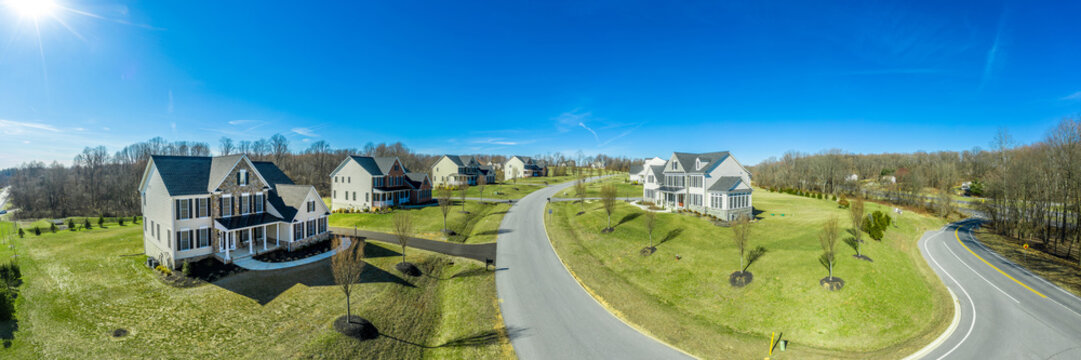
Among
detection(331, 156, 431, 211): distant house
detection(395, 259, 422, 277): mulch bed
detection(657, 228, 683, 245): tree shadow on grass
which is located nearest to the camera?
detection(395, 259, 422, 277): mulch bed

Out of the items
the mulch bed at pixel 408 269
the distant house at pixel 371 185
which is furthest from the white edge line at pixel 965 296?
the distant house at pixel 371 185

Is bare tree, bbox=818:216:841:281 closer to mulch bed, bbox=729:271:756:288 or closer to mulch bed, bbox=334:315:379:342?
mulch bed, bbox=729:271:756:288

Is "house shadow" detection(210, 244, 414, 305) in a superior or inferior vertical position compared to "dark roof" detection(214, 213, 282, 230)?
inferior

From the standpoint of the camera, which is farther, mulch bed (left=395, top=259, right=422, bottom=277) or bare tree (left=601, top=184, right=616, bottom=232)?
bare tree (left=601, top=184, right=616, bottom=232)

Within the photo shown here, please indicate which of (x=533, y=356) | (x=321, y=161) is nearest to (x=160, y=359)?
(x=533, y=356)

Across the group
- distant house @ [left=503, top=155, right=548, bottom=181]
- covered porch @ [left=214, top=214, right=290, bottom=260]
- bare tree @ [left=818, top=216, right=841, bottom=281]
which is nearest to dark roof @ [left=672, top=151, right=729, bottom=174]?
bare tree @ [left=818, top=216, right=841, bottom=281]

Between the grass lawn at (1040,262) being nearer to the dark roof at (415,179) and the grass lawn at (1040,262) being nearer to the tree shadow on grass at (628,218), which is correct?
the tree shadow on grass at (628,218)

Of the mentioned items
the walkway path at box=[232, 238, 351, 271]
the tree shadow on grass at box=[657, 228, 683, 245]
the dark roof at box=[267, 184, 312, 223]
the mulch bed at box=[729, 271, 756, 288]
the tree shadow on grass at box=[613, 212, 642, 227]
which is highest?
the dark roof at box=[267, 184, 312, 223]
